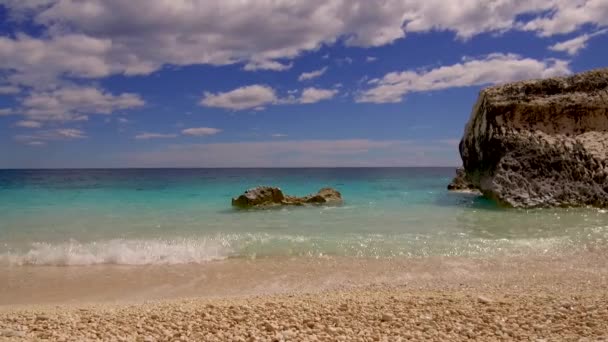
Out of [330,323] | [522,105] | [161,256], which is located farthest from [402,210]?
[330,323]

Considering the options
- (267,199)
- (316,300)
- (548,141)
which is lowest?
(316,300)

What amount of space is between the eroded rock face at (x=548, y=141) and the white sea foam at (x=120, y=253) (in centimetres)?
1216

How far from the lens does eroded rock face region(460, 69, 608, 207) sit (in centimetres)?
1631

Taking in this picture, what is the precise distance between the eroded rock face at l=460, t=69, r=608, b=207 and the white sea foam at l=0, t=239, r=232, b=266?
1216 centimetres

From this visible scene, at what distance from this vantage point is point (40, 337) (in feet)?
14.8

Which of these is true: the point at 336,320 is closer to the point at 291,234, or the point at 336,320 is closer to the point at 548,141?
the point at 291,234

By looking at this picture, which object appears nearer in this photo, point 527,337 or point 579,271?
point 527,337

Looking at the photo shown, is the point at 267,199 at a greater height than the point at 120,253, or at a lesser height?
greater

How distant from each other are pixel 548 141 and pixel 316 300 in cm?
1499

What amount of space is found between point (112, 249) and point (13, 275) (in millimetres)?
1967

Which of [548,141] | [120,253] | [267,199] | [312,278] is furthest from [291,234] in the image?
[548,141]

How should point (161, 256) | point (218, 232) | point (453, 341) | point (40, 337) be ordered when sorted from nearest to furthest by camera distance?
point (453, 341) → point (40, 337) → point (161, 256) → point (218, 232)

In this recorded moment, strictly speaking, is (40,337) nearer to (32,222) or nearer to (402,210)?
(32,222)

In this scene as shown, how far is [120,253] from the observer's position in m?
9.43
